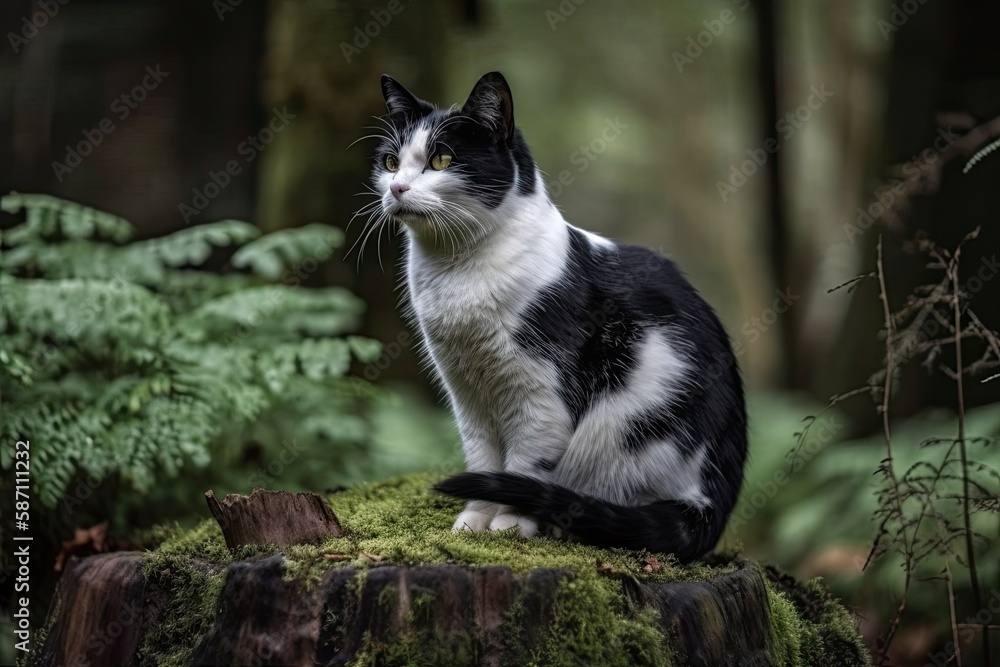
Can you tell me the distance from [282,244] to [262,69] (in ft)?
10.5

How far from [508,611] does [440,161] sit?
5.58 ft

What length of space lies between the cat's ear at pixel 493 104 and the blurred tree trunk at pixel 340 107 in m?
3.25

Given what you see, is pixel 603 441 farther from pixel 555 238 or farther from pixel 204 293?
pixel 204 293

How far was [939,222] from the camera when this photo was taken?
6352 millimetres

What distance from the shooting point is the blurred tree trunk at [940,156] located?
611cm

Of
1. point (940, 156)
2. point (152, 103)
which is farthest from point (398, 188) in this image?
point (152, 103)

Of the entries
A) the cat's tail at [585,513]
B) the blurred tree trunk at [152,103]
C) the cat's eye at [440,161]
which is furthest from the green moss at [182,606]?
the blurred tree trunk at [152,103]

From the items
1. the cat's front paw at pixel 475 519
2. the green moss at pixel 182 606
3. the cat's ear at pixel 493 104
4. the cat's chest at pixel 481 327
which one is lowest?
the green moss at pixel 182 606

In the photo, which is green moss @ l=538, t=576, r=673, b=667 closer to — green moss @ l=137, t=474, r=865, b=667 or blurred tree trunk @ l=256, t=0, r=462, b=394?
green moss @ l=137, t=474, r=865, b=667

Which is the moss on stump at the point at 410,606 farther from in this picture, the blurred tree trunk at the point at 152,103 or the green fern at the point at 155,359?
the blurred tree trunk at the point at 152,103

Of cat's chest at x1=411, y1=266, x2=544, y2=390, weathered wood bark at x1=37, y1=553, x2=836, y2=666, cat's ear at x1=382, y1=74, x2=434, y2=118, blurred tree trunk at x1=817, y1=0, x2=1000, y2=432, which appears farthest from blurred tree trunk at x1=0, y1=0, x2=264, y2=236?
weathered wood bark at x1=37, y1=553, x2=836, y2=666

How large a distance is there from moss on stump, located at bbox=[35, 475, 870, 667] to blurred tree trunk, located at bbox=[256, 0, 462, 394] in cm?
366

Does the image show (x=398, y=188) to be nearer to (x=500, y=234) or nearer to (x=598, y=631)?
(x=500, y=234)

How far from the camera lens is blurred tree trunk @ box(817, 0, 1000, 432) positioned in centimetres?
611
